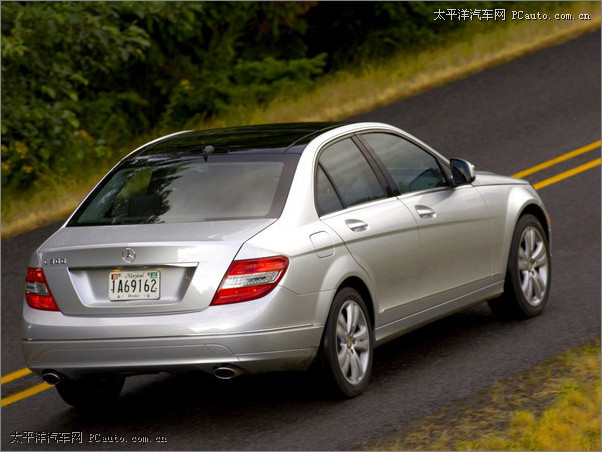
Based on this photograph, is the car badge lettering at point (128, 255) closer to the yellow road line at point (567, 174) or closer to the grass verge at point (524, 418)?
the grass verge at point (524, 418)

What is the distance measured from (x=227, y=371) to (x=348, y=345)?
2.86ft

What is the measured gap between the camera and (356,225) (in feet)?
24.6

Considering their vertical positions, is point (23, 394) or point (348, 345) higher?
point (348, 345)

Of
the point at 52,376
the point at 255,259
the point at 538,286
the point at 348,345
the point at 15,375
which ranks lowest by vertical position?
the point at 15,375

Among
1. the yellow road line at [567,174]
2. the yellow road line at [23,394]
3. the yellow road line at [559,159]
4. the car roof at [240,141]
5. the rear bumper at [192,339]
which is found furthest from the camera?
the yellow road line at [559,159]

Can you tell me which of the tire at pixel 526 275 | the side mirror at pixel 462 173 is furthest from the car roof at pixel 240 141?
the tire at pixel 526 275

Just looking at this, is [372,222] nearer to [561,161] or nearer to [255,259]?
[255,259]

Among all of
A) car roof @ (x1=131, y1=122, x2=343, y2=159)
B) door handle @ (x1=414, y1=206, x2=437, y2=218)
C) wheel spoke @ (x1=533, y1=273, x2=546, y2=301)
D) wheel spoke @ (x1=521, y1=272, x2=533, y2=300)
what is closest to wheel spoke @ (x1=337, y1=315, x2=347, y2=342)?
car roof @ (x1=131, y1=122, x2=343, y2=159)

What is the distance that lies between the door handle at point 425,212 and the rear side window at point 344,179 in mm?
294

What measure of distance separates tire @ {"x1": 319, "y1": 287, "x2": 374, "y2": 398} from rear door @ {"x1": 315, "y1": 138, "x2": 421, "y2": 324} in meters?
0.22

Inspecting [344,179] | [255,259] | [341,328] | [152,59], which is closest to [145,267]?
[255,259]

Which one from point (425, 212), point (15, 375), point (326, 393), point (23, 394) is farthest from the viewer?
point (15, 375)

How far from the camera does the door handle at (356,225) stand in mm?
7438

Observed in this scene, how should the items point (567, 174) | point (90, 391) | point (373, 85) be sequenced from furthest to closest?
point (373, 85) < point (567, 174) < point (90, 391)
